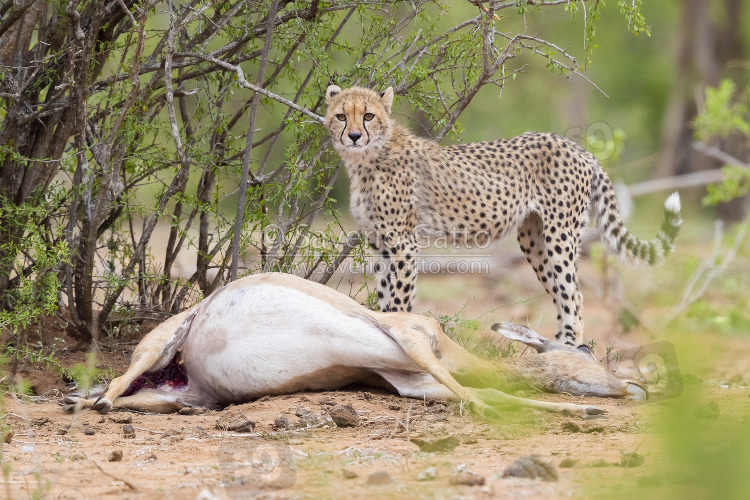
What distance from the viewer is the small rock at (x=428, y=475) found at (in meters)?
2.74

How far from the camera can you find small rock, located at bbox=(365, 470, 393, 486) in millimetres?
2639

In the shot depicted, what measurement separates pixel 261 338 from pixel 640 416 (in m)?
1.87

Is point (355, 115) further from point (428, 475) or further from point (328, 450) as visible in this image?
point (428, 475)

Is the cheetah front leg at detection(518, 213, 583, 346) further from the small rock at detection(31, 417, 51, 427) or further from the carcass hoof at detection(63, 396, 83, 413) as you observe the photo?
the small rock at detection(31, 417, 51, 427)

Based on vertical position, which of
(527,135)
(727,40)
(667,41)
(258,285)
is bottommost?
(258,285)

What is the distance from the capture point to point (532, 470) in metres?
2.70

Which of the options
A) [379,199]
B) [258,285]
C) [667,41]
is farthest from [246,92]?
[667,41]

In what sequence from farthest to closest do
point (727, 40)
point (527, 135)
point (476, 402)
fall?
point (727, 40) < point (527, 135) < point (476, 402)

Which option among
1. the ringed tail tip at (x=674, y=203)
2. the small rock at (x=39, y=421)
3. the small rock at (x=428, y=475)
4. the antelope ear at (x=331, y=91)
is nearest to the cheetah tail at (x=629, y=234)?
the ringed tail tip at (x=674, y=203)

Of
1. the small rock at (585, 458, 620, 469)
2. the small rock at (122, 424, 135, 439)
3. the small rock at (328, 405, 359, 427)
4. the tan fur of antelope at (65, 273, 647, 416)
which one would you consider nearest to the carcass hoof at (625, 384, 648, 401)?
the tan fur of antelope at (65, 273, 647, 416)

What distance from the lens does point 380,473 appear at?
2670 millimetres

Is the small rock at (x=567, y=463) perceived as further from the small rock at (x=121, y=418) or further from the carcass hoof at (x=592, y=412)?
the small rock at (x=121, y=418)

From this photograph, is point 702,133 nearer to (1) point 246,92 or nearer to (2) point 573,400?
(2) point 573,400

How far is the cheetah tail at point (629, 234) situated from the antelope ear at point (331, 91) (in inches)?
92.1
